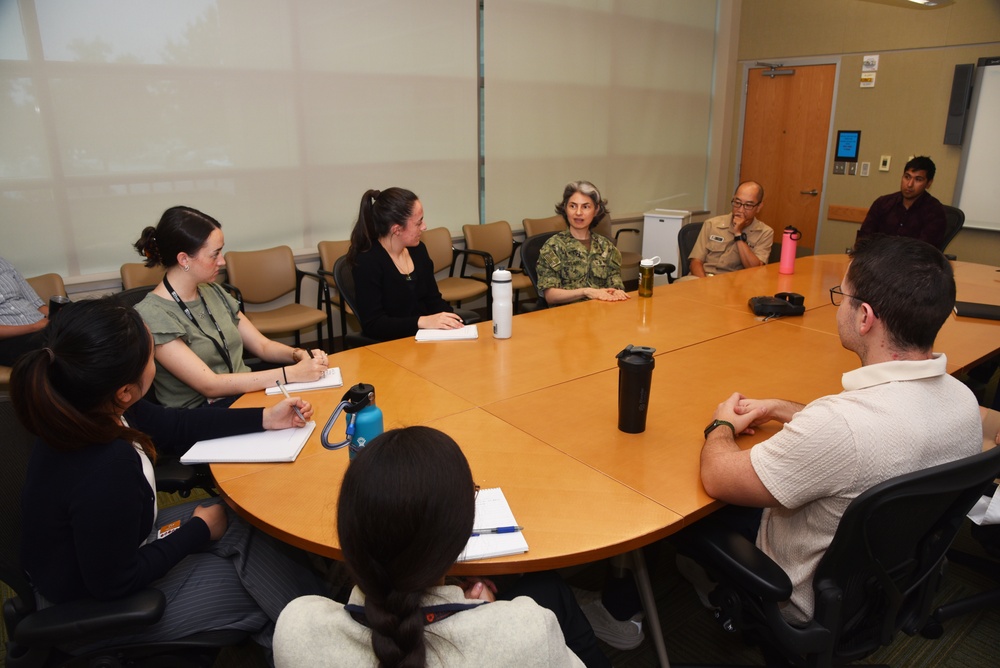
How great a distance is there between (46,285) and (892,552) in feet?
13.7

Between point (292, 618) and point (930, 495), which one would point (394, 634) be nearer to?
point (292, 618)

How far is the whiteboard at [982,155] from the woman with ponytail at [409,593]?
6692mm

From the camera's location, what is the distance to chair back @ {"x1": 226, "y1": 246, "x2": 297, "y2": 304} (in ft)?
13.9

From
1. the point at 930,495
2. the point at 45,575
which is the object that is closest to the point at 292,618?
the point at 45,575

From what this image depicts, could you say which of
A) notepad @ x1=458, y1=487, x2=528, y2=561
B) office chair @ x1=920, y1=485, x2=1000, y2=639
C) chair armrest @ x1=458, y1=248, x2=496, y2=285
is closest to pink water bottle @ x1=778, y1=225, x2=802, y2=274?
office chair @ x1=920, y1=485, x2=1000, y2=639

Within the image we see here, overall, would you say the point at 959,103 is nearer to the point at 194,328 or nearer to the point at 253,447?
the point at 194,328

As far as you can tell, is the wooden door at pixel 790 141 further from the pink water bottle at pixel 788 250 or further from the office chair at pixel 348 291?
the office chair at pixel 348 291

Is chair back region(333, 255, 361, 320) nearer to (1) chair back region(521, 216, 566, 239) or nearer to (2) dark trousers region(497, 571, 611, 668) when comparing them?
(2) dark trousers region(497, 571, 611, 668)

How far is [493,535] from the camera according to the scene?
135 cm

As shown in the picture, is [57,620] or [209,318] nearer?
[57,620]

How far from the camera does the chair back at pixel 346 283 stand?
9.87 feet

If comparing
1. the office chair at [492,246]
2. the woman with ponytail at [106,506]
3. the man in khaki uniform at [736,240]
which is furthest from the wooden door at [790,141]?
the woman with ponytail at [106,506]

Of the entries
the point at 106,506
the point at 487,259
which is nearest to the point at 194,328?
the point at 106,506

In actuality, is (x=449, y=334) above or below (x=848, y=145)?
below
